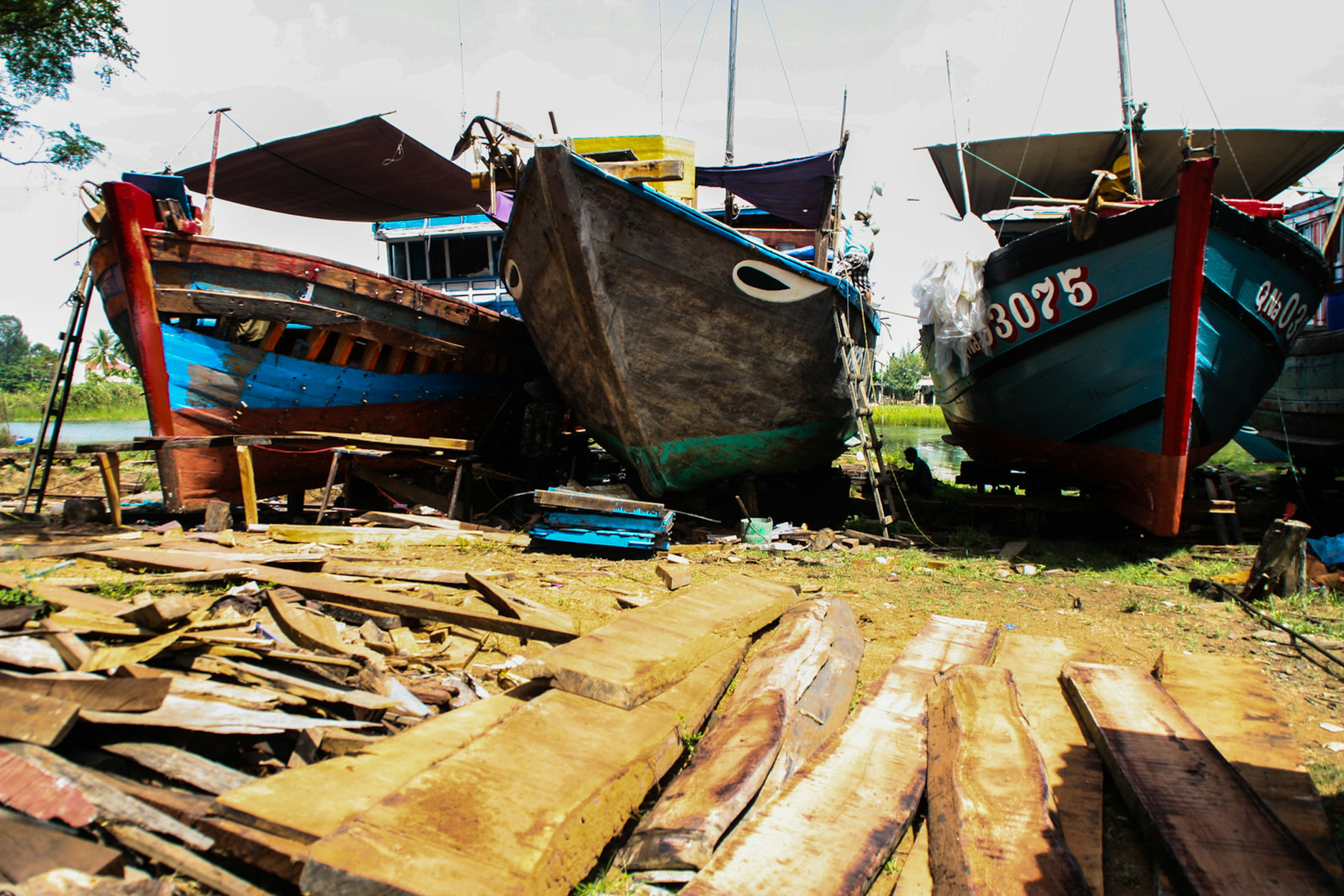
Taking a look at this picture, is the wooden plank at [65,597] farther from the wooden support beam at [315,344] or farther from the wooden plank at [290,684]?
the wooden support beam at [315,344]

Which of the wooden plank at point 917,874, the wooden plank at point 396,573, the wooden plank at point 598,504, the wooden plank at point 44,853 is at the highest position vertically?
the wooden plank at point 598,504

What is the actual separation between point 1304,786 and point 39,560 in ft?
20.5

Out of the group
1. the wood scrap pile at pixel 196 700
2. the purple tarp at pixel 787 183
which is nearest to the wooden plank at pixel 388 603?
the wood scrap pile at pixel 196 700

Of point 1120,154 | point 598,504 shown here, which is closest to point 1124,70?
point 1120,154

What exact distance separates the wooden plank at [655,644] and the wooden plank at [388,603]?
495mm

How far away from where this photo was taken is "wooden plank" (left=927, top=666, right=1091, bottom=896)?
5.65 ft

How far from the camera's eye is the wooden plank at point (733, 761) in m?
1.83

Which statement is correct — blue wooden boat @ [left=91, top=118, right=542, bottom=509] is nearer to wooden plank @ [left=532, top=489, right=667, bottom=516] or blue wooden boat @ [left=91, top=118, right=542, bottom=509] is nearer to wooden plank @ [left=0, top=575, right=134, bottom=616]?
wooden plank @ [left=532, top=489, right=667, bottom=516]

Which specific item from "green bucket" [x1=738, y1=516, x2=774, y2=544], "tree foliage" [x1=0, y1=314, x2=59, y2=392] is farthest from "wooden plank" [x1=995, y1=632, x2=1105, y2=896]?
"tree foliage" [x1=0, y1=314, x2=59, y2=392]

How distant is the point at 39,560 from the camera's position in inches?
168

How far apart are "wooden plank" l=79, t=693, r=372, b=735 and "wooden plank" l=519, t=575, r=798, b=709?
73 cm

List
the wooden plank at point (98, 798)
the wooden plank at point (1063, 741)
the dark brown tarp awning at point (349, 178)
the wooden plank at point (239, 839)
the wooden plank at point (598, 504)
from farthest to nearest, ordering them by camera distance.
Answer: the dark brown tarp awning at point (349, 178) → the wooden plank at point (598, 504) → the wooden plank at point (1063, 741) → the wooden plank at point (98, 798) → the wooden plank at point (239, 839)

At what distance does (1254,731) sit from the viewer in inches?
105

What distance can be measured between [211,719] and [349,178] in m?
8.57
